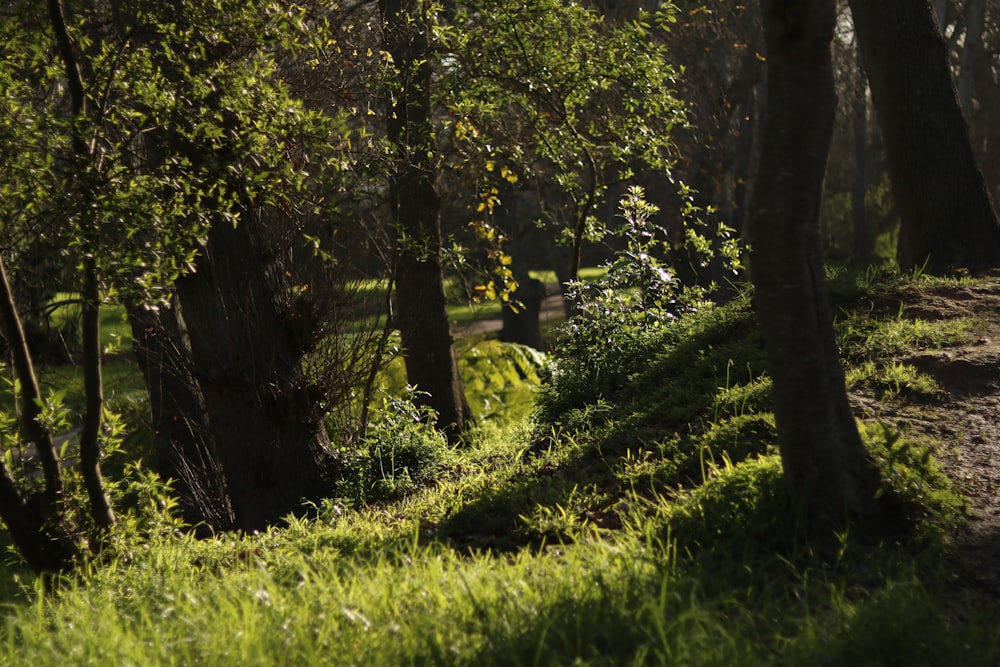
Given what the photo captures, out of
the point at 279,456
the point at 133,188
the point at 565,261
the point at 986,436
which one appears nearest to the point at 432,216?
the point at 279,456

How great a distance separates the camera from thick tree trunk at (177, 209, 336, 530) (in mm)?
7695

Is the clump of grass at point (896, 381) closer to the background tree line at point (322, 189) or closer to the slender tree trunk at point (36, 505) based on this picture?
the background tree line at point (322, 189)

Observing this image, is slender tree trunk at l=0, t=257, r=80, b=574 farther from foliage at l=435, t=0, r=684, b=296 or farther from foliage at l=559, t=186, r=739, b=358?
foliage at l=435, t=0, r=684, b=296

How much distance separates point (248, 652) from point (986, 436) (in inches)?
155

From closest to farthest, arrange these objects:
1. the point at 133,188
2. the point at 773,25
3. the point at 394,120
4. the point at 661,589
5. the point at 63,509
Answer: the point at 661,589 → the point at 773,25 → the point at 133,188 → the point at 63,509 → the point at 394,120

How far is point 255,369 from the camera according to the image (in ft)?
25.4

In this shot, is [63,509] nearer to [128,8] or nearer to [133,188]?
[133,188]

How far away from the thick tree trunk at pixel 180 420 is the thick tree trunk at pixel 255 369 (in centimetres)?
36

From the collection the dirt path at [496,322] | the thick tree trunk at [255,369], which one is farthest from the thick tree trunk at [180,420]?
the dirt path at [496,322]

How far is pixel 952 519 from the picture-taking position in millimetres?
4422

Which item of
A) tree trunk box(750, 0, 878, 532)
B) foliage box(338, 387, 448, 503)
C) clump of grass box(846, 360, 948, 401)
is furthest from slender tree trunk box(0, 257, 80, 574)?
clump of grass box(846, 360, 948, 401)

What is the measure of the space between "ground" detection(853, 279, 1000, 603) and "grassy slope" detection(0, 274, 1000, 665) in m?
0.18

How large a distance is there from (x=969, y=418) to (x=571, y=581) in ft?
9.59

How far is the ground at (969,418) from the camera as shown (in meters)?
4.27
